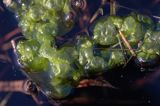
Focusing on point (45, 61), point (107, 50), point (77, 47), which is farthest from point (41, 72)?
point (107, 50)

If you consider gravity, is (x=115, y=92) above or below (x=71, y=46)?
below

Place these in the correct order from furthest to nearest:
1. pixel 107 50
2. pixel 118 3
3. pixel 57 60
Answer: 1. pixel 118 3
2. pixel 107 50
3. pixel 57 60

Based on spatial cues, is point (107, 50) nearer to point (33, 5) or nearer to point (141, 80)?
point (141, 80)

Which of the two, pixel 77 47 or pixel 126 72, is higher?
pixel 77 47

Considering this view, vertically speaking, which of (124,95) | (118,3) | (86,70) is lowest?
(124,95)

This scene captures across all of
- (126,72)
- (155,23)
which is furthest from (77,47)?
(155,23)

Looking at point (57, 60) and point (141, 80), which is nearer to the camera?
point (57, 60)

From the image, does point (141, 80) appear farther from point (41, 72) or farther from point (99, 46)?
point (41, 72)

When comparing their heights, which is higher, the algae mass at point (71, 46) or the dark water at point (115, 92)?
the algae mass at point (71, 46)

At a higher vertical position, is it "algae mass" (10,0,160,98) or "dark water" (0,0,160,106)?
"algae mass" (10,0,160,98)

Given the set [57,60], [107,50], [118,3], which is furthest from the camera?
[118,3]
